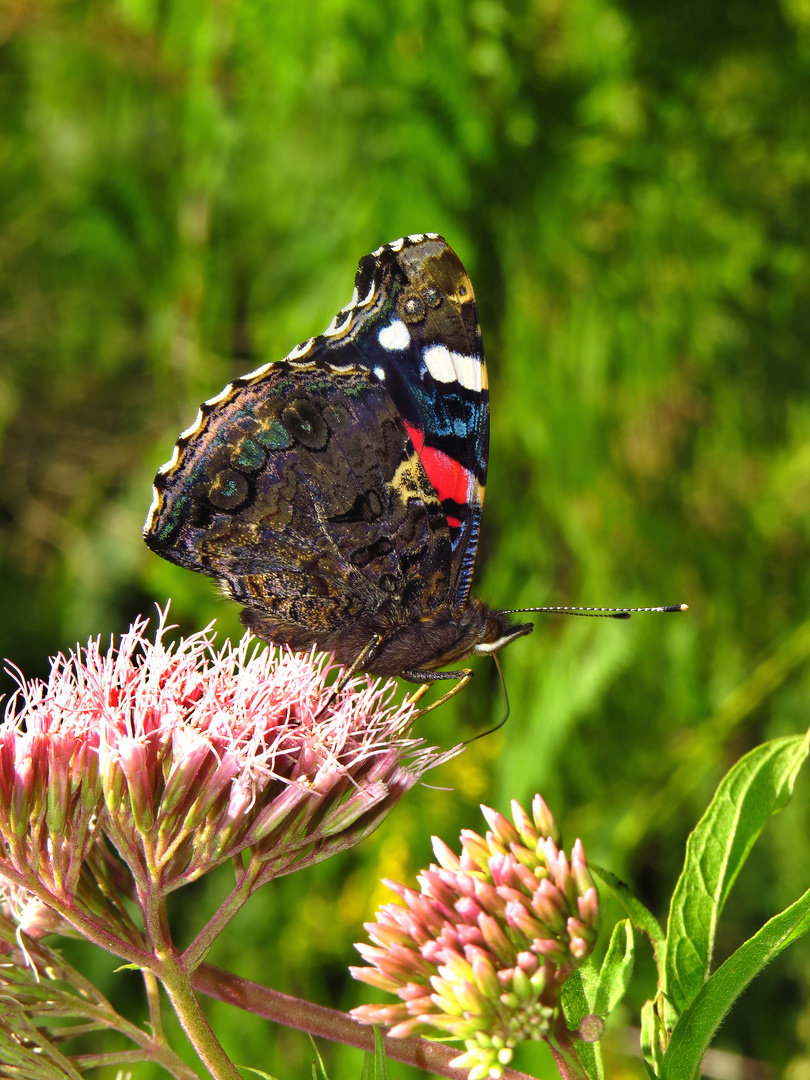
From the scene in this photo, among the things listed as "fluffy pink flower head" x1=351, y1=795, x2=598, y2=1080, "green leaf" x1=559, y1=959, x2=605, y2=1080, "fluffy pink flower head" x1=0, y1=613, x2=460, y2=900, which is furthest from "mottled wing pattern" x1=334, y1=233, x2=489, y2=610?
"green leaf" x1=559, y1=959, x2=605, y2=1080

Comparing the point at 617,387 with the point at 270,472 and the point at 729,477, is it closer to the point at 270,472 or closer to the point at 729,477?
the point at 729,477

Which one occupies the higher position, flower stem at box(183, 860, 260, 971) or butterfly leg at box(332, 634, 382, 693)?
butterfly leg at box(332, 634, 382, 693)

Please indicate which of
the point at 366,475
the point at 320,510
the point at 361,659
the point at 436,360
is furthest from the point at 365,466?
the point at 361,659

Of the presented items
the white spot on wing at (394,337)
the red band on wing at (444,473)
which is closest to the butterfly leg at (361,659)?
the red band on wing at (444,473)

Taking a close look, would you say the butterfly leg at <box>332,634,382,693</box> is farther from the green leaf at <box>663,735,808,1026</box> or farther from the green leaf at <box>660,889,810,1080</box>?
the green leaf at <box>660,889,810,1080</box>

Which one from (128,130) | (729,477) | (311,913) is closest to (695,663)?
(729,477)

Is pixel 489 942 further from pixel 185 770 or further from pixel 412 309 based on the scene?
pixel 412 309

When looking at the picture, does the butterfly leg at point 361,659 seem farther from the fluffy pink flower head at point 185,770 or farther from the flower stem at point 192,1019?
the flower stem at point 192,1019
